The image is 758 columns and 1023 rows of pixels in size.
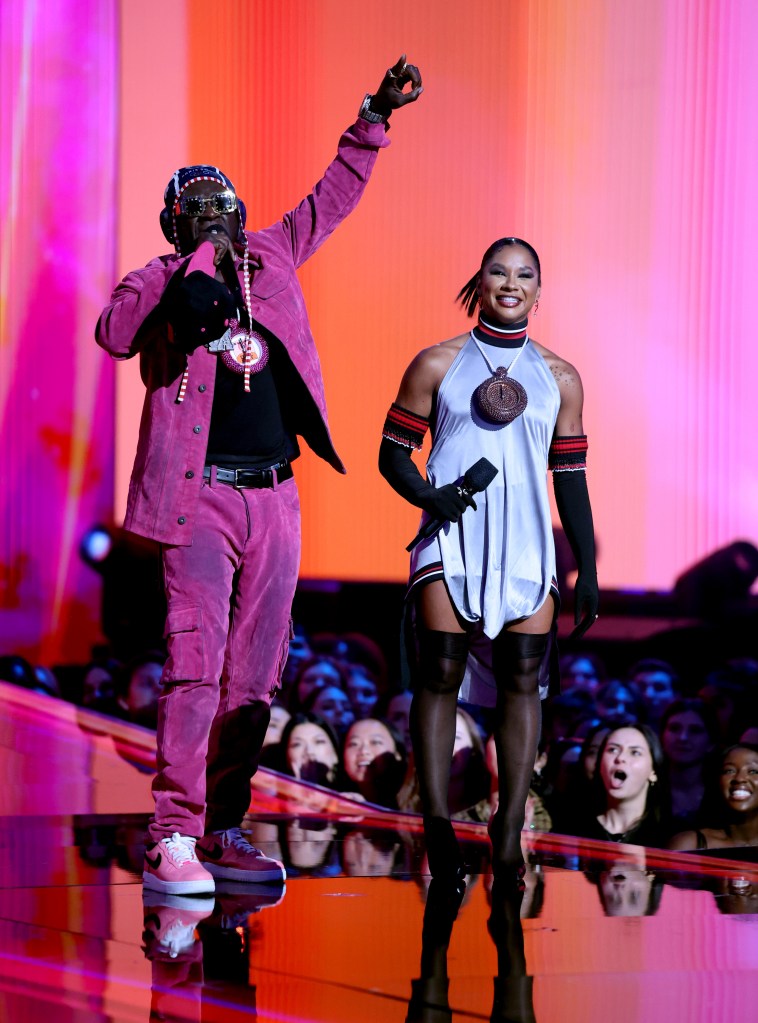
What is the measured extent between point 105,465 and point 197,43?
1.62 m

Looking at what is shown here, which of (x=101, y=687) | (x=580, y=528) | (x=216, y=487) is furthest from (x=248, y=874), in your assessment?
(x=101, y=687)

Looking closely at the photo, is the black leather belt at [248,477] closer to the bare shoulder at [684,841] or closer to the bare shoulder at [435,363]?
the bare shoulder at [435,363]

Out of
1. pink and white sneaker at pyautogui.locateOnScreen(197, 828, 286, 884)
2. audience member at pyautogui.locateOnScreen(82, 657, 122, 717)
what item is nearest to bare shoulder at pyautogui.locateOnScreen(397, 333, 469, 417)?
pink and white sneaker at pyautogui.locateOnScreen(197, 828, 286, 884)

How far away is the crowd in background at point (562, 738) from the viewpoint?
12.4 ft

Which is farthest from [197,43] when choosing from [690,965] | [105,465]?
[690,965]

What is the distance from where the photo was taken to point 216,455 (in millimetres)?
2699

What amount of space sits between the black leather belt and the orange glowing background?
7.27ft

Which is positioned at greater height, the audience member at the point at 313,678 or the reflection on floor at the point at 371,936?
the audience member at the point at 313,678

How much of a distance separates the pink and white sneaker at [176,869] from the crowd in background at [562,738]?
4.79ft

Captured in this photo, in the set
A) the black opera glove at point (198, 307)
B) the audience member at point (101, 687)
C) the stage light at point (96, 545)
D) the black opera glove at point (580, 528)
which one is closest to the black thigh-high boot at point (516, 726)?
the black opera glove at point (580, 528)

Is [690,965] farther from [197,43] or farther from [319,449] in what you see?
[197,43]

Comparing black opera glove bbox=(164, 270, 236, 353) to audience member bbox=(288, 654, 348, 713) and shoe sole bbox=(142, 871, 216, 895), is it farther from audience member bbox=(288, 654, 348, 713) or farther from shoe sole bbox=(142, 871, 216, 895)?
audience member bbox=(288, 654, 348, 713)

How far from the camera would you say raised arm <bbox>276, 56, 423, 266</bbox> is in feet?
9.52

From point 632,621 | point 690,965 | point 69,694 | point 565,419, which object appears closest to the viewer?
point 690,965
